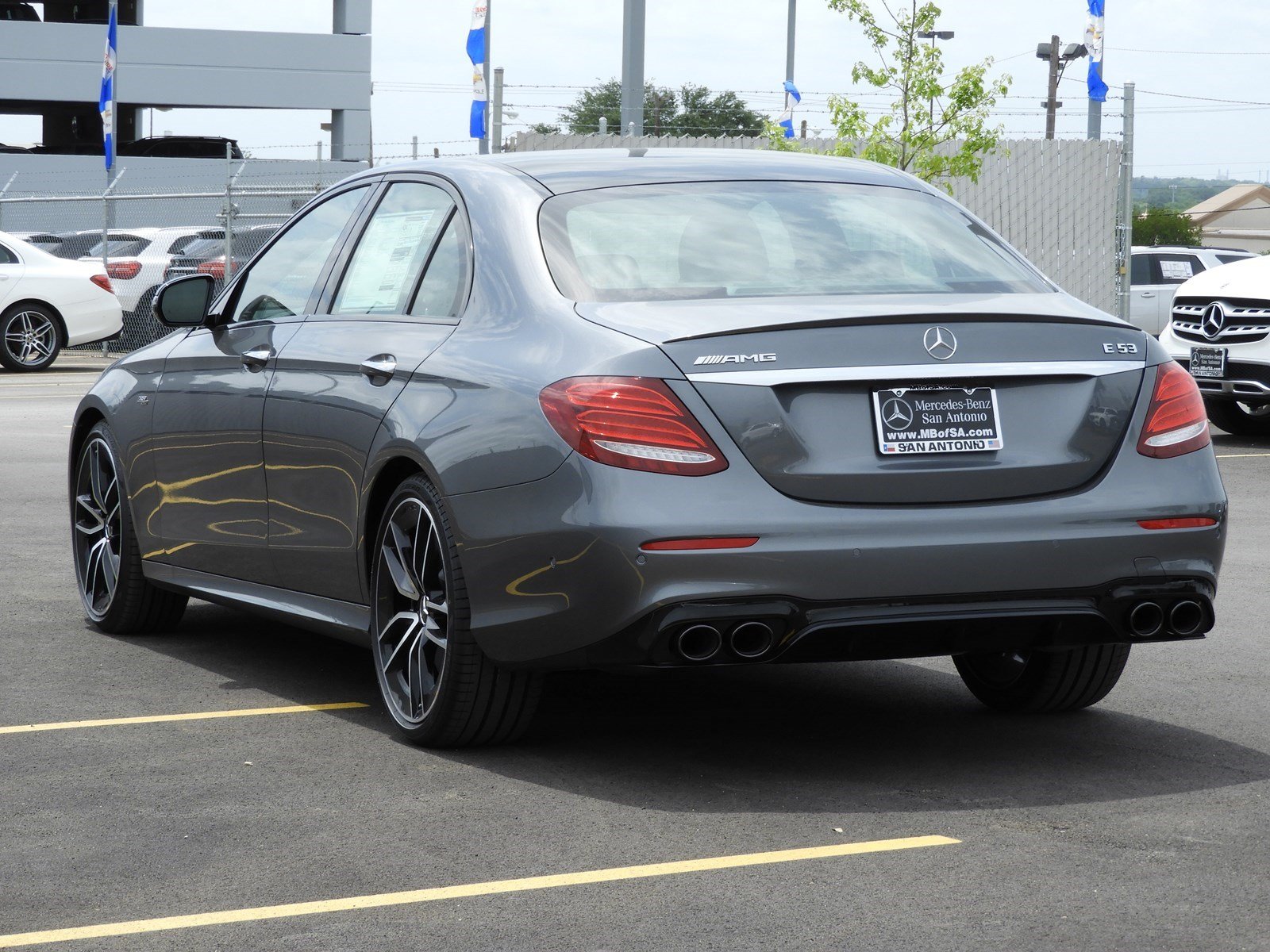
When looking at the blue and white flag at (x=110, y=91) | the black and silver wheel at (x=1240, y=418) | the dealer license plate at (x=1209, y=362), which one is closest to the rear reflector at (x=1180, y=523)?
the dealer license plate at (x=1209, y=362)

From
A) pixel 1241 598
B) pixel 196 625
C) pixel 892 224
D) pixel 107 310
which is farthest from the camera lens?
pixel 107 310

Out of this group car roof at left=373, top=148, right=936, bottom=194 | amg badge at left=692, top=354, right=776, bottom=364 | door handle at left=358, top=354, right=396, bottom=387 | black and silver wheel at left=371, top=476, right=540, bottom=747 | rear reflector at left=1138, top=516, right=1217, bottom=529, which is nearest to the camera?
amg badge at left=692, top=354, right=776, bottom=364

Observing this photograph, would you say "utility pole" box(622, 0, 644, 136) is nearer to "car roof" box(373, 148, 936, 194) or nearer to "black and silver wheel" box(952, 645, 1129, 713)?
"car roof" box(373, 148, 936, 194)

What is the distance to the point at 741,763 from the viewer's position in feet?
17.2

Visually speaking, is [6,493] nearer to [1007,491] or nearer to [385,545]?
[385,545]

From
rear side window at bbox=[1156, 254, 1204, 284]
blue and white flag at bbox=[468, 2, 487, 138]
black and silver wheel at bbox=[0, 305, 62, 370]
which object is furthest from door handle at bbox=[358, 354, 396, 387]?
rear side window at bbox=[1156, 254, 1204, 284]

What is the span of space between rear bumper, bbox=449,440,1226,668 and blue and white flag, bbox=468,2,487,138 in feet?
58.8

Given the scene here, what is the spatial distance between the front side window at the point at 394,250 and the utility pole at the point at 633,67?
630 inches

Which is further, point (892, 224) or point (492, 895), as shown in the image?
point (892, 224)

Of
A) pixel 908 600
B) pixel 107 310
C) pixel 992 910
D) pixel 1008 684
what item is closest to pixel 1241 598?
pixel 1008 684

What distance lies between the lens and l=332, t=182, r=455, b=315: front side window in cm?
579

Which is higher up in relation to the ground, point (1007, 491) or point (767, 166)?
point (767, 166)

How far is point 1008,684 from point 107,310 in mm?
18700

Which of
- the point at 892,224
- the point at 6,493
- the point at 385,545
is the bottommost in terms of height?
the point at 6,493
